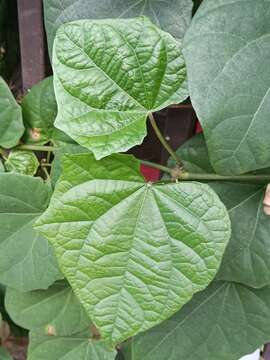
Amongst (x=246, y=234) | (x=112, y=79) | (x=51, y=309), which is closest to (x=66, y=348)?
A: (x=51, y=309)

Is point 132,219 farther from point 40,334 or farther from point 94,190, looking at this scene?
point 40,334

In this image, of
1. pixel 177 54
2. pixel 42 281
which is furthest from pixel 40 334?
pixel 177 54

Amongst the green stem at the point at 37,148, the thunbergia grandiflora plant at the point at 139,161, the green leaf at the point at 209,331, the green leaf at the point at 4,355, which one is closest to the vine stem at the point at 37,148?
the green stem at the point at 37,148

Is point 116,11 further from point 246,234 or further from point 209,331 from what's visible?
point 209,331

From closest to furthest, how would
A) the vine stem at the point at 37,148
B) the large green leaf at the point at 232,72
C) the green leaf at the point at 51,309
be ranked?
the large green leaf at the point at 232,72
the vine stem at the point at 37,148
the green leaf at the point at 51,309

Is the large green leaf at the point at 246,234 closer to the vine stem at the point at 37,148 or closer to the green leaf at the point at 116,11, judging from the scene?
the green leaf at the point at 116,11
